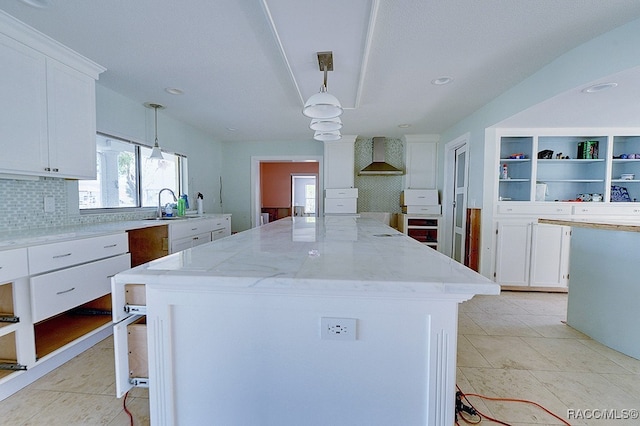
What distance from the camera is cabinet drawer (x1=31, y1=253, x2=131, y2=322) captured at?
1.57 meters

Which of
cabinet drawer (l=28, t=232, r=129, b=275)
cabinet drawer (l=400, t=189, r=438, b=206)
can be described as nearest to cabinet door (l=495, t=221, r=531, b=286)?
cabinet drawer (l=400, t=189, r=438, b=206)

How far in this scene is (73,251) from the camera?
5.75ft

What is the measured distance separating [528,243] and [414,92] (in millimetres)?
2285

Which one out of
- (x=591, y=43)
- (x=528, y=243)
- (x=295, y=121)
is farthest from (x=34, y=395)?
(x=528, y=243)

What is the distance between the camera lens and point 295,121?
385 cm

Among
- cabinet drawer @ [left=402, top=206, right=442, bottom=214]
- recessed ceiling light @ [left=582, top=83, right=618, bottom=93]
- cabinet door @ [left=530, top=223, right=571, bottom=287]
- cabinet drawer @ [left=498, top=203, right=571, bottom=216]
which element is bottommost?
cabinet door @ [left=530, top=223, right=571, bottom=287]

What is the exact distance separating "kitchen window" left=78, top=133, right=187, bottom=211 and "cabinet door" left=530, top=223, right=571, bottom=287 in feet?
15.7

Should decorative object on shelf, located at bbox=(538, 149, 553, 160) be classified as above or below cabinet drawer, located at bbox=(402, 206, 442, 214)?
above

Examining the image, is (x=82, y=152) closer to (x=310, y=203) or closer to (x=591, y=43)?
(x=591, y=43)

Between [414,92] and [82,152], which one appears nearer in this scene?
[82,152]

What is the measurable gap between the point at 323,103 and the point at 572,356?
2490 mm

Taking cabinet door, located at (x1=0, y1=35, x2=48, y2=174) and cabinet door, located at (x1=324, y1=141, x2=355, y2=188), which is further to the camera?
cabinet door, located at (x1=324, y1=141, x2=355, y2=188)

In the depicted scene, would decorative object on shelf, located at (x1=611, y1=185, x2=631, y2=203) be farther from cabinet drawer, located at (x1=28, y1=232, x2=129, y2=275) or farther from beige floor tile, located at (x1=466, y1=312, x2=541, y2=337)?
cabinet drawer, located at (x1=28, y1=232, x2=129, y2=275)

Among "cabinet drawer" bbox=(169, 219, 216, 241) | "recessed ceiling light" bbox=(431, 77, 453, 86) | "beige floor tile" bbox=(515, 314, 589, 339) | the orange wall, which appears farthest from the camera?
the orange wall
